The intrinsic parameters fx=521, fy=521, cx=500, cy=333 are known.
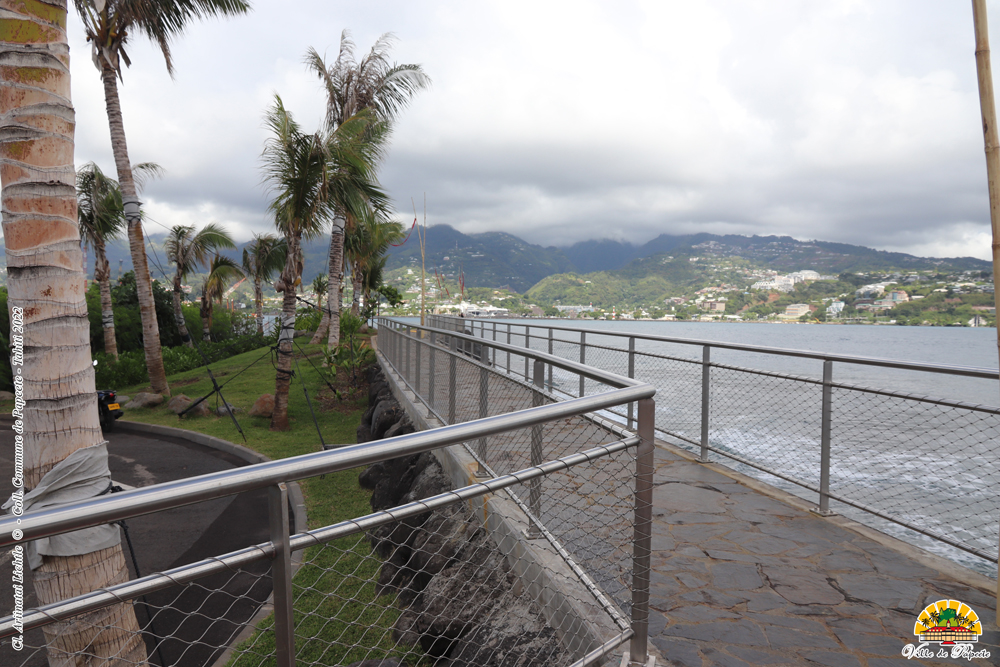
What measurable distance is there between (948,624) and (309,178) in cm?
1027

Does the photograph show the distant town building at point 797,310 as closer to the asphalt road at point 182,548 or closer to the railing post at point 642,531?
the asphalt road at point 182,548

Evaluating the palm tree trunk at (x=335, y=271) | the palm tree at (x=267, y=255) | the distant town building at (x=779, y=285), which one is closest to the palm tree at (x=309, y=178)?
the palm tree trunk at (x=335, y=271)

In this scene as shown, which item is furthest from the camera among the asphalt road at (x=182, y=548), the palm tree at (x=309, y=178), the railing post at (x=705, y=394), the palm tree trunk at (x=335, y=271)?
the palm tree trunk at (x=335, y=271)

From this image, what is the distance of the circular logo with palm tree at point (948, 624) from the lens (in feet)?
7.90

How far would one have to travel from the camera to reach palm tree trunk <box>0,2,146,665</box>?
109 inches

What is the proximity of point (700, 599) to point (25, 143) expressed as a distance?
4.33 meters

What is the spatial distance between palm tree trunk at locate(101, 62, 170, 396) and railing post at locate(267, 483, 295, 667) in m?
13.9

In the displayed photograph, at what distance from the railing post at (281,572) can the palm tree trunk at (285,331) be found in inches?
391

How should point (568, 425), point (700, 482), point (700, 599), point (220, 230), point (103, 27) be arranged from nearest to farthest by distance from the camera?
point (568, 425)
point (700, 599)
point (700, 482)
point (103, 27)
point (220, 230)

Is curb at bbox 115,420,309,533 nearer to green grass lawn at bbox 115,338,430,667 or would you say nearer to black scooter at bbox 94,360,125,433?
green grass lawn at bbox 115,338,430,667

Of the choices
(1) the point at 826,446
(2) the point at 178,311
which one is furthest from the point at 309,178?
(2) the point at 178,311

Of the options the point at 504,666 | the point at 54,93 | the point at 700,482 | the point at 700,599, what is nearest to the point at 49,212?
the point at 54,93

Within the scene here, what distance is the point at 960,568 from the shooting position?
3076 mm

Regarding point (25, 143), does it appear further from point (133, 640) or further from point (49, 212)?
point (133, 640)
